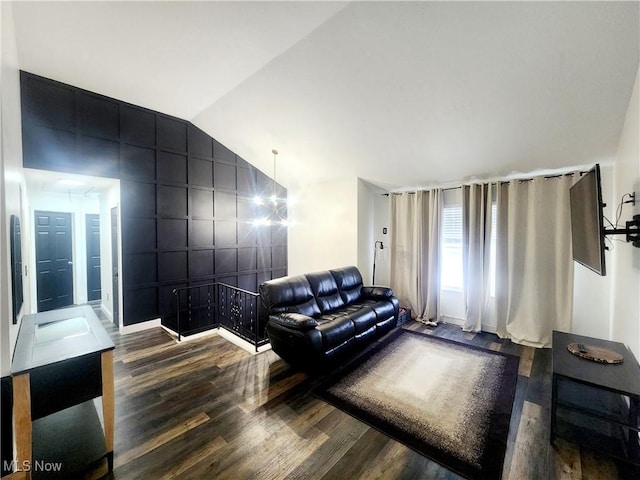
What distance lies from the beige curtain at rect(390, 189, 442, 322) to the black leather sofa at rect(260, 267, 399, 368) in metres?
0.83

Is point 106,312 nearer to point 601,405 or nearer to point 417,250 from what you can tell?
point 417,250

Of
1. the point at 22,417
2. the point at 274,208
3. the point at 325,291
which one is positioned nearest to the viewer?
the point at 22,417

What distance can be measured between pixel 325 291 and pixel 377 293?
35.5 inches

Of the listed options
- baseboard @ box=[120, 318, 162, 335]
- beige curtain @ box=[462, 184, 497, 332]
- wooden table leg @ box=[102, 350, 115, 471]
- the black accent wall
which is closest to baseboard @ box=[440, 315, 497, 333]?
beige curtain @ box=[462, 184, 497, 332]

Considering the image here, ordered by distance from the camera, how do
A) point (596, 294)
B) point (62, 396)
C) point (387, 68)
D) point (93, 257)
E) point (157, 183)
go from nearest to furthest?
point (62, 396), point (387, 68), point (596, 294), point (157, 183), point (93, 257)

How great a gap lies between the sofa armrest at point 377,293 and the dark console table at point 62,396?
3.29m

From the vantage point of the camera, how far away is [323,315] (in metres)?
3.55

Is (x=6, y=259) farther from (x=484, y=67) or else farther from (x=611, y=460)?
(x=611, y=460)

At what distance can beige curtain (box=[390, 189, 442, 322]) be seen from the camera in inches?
176

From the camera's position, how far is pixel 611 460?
1.80 metres

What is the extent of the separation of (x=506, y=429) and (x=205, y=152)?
5.50m

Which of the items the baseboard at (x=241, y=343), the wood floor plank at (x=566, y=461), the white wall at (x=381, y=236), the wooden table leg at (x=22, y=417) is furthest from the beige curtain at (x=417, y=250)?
the wooden table leg at (x=22, y=417)

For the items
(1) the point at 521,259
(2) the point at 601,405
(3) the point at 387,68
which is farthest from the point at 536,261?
(3) the point at 387,68

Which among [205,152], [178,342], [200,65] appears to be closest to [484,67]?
[200,65]
